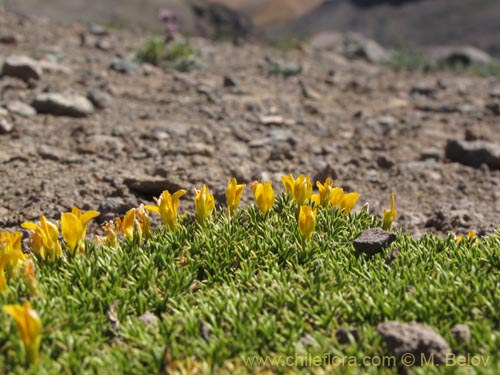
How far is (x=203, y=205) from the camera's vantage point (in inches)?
135

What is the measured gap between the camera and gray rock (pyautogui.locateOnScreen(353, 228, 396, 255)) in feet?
10.7

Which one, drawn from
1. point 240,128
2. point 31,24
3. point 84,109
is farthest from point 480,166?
point 31,24

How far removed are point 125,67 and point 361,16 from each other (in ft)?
89.8

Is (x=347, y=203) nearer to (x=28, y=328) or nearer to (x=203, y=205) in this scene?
(x=203, y=205)

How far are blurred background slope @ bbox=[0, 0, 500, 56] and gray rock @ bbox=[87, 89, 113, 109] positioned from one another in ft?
50.1

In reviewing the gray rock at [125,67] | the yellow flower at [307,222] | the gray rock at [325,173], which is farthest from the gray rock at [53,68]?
the yellow flower at [307,222]

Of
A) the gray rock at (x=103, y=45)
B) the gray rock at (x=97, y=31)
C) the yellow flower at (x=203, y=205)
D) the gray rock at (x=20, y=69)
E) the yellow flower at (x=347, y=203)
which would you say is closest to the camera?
the yellow flower at (x=203, y=205)

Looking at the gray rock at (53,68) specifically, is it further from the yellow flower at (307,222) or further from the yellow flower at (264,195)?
the yellow flower at (307,222)

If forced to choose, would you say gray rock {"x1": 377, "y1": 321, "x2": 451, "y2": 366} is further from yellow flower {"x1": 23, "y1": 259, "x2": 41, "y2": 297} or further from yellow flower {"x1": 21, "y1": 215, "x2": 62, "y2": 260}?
yellow flower {"x1": 21, "y1": 215, "x2": 62, "y2": 260}

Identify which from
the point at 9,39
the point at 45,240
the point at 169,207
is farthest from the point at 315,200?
the point at 9,39

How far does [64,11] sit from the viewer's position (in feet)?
83.3

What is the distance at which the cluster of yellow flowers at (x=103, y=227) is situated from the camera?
94.6 inches

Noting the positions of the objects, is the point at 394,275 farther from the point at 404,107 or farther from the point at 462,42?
the point at 462,42

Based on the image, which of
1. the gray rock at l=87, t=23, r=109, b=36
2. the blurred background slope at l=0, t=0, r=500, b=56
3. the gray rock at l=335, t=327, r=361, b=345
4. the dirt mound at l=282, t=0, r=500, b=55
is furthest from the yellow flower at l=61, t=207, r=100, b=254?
the dirt mound at l=282, t=0, r=500, b=55
